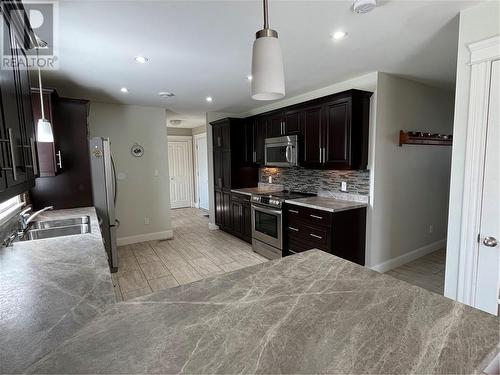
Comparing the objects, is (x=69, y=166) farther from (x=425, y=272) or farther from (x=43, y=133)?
(x=425, y=272)

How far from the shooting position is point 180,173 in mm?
8062

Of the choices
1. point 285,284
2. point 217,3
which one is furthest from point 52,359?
point 217,3

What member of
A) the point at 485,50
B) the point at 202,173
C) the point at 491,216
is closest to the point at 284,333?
the point at 491,216

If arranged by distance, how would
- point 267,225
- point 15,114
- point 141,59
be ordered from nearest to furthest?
point 15,114
point 141,59
point 267,225

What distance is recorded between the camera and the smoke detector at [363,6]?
65.3 inches

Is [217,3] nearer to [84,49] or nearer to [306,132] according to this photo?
→ [84,49]

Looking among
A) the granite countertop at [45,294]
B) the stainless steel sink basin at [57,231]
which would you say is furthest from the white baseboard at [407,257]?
the stainless steel sink basin at [57,231]

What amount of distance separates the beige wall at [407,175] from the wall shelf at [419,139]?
8 centimetres

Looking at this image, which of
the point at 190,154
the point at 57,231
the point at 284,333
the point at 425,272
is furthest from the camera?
the point at 190,154

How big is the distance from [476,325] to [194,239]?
466cm

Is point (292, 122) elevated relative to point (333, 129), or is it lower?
elevated

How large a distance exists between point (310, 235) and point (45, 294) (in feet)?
9.04

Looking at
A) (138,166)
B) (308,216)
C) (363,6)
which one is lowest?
(308,216)

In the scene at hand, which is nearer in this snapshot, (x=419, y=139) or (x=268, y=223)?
(x=419, y=139)
